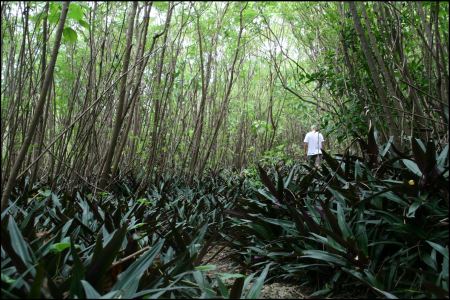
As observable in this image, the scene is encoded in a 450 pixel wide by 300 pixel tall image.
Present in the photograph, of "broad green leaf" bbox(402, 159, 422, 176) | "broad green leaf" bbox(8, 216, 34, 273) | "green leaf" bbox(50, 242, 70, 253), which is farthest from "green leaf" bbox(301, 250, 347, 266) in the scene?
"broad green leaf" bbox(8, 216, 34, 273)

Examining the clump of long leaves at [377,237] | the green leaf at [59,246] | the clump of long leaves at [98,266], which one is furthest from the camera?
the clump of long leaves at [377,237]

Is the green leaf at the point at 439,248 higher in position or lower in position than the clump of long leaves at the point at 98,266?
higher

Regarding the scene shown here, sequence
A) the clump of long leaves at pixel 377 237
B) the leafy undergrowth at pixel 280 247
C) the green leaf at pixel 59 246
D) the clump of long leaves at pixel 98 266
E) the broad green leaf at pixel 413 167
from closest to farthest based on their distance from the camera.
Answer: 1. the clump of long leaves at pixel 98 266
2. the leafy undergrowth at pixel 280 247
3. the green leaf at pixel 59 246
4. the clump of long leaves at pixel 377 237
5. the broad green leaf at pixel 413 167

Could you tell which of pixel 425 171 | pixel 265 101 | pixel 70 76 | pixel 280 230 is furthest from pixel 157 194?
pixel 265 101

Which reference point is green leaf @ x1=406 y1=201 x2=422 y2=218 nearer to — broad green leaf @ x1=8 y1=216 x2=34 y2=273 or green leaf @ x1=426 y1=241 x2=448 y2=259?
green leaf @ x1=426 y1=241 x2=448 y2=259

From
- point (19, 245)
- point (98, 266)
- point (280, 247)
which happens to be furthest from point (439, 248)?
point (19, 245)

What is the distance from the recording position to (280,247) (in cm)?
232

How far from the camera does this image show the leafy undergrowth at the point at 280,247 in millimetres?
1382

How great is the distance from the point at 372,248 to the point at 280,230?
69cm

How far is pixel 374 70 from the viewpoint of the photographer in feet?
8.07

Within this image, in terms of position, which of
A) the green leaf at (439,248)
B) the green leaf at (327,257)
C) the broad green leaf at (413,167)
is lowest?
the green leaf at (327,257)

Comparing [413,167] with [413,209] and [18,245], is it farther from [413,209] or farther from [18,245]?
[18,245]

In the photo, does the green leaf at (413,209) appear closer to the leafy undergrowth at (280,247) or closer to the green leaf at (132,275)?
the leafy undergrowth at (280,247)

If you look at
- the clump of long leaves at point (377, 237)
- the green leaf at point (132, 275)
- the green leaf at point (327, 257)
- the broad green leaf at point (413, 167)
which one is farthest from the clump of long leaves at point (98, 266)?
the broad green leaf at point (413, 167)
